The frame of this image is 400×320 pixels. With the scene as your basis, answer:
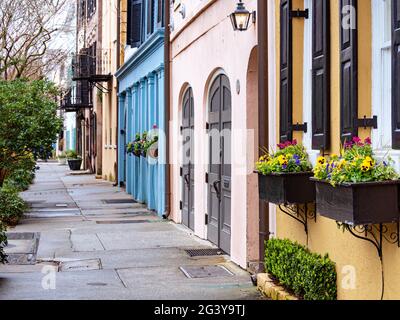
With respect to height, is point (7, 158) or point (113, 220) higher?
point (7, 158)

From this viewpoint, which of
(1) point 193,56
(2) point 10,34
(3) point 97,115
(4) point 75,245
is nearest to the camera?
(4) point 75,245

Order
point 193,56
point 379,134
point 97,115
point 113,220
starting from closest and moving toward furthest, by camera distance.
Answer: point 379,134 < point 193,56 < point 113,220 < point 97,115

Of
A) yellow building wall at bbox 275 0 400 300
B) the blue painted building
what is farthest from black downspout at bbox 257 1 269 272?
the blue painted building

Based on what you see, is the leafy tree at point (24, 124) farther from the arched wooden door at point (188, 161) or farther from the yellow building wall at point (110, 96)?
the yellow building wall at point (110, 96)

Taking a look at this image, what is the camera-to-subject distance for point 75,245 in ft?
38.9

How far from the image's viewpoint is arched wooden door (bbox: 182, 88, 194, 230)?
13.4 metres

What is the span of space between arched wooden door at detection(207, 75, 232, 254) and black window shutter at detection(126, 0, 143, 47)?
8447mm

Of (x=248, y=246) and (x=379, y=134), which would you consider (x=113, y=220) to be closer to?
(x=248, y=246)

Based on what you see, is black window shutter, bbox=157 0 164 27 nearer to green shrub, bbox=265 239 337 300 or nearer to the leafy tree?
the leafy tree

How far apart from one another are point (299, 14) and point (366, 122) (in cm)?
197

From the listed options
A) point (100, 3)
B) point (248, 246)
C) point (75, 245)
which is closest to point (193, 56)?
point (75, 245)

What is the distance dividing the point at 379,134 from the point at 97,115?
88.7 ft
